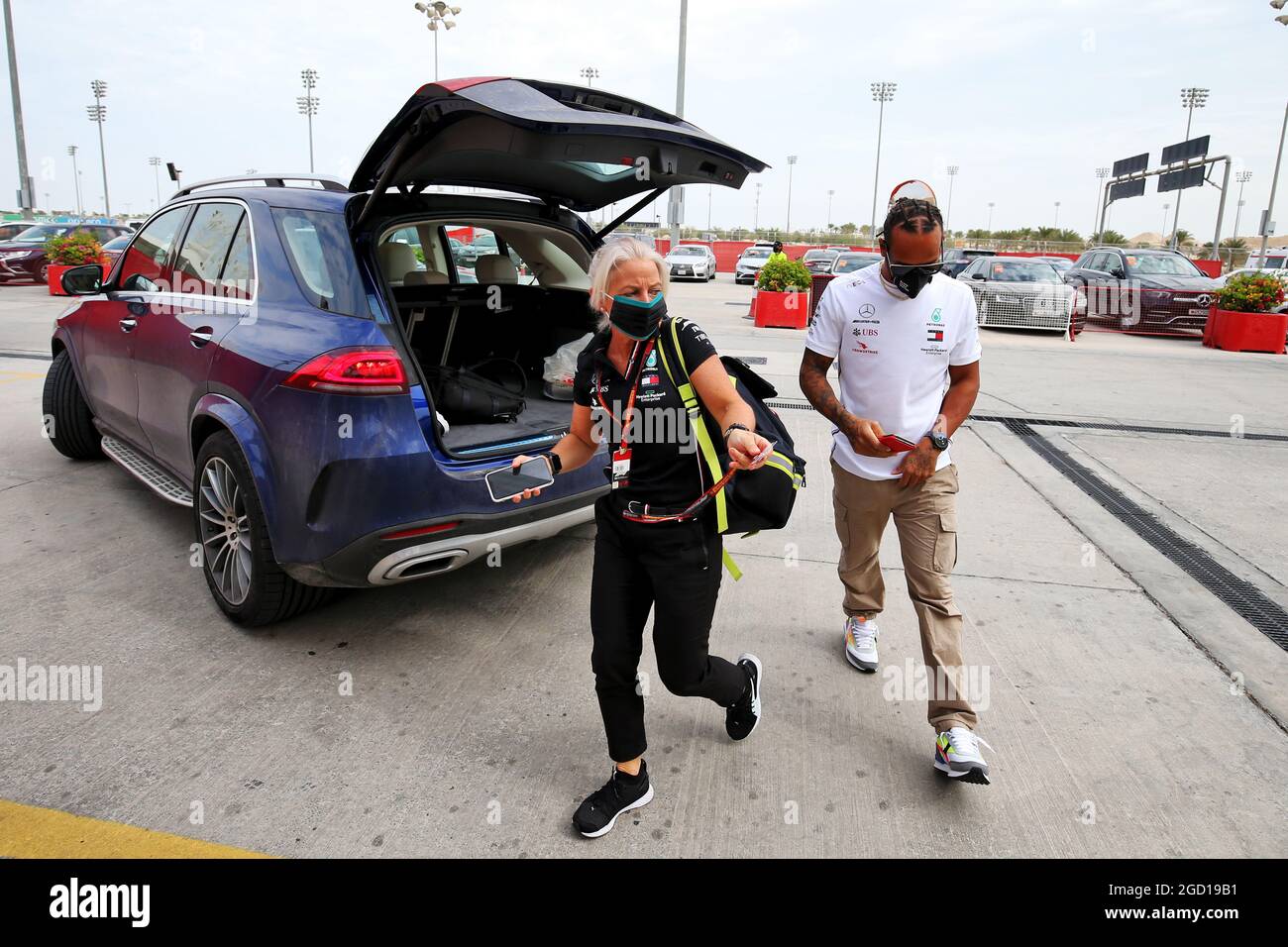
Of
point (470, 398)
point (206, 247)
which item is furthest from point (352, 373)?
point (206, 247)

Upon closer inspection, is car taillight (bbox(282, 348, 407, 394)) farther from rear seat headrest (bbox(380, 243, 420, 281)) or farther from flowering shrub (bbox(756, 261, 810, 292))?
flowering shrub (bbox(756, 261, 810, 292))

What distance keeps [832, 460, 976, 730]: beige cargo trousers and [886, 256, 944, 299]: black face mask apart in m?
0.64

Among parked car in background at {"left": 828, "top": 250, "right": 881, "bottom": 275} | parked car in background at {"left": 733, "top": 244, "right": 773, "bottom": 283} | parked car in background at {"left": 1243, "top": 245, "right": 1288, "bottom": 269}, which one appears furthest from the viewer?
parked car in background at {"left": 1243, "top": 245, "right": 1288, "bottom": 269}

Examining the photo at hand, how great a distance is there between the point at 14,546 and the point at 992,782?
15.6 feet

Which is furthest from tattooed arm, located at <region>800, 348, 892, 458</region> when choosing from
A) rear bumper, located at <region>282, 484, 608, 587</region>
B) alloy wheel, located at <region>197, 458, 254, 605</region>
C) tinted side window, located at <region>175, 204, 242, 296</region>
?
tinted side window, located at <region>175, 204, 242, 296</region>

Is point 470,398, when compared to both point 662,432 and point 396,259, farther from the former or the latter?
point 662,432

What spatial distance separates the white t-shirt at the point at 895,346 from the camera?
112 inches

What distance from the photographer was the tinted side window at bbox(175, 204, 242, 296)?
378cm

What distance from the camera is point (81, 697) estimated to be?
3031 mm

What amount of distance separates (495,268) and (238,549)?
7.48ft

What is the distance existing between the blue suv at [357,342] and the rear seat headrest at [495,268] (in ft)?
0.93
